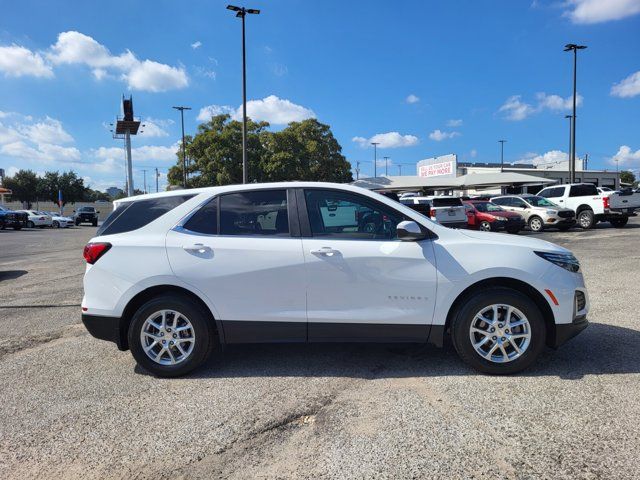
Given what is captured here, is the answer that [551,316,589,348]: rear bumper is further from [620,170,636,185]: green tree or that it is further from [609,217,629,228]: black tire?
[620,170,636,185]: green tree

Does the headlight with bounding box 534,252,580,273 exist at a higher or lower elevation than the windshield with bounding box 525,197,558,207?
lower

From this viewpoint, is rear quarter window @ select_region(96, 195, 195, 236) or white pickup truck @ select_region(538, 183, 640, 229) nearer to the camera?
rear quarter window @ select_region(96, 195, 195, 236)

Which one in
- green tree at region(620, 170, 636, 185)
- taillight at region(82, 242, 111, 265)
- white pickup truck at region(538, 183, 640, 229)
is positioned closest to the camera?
taillight at region(82, 242, 111, 265)

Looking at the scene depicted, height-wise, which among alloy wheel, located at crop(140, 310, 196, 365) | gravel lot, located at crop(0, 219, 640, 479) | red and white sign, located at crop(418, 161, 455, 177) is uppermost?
red and white sign, located at crop(418, 161, 455, 177)

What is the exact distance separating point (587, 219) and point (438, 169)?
37555 mm

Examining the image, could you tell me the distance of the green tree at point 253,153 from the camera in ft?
140

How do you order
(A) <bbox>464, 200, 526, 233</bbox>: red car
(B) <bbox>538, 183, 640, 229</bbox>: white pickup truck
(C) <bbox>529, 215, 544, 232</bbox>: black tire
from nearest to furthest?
(B) <bbox>538, 183, 640, 229</bbox>: white pickup truck → (A) <bbox>464, 200, 526, 233</bbox>: red car → (C) <bbox>529, 215, 544, 232</bbox>: black tire

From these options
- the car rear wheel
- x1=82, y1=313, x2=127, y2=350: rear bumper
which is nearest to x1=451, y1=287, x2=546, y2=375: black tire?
x1=82, y1=313, x2=127, y2=350: rear bumper

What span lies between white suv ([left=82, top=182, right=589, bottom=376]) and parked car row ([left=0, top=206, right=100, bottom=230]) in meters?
34.4

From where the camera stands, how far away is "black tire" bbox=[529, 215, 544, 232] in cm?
1930

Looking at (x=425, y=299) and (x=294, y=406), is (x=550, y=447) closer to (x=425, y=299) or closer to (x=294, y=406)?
(x=425, y=299)

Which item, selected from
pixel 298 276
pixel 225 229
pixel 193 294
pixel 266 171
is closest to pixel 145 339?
pixel 193 294

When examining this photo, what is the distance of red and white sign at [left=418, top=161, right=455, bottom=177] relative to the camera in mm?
52097

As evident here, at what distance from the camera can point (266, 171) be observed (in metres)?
43.2
